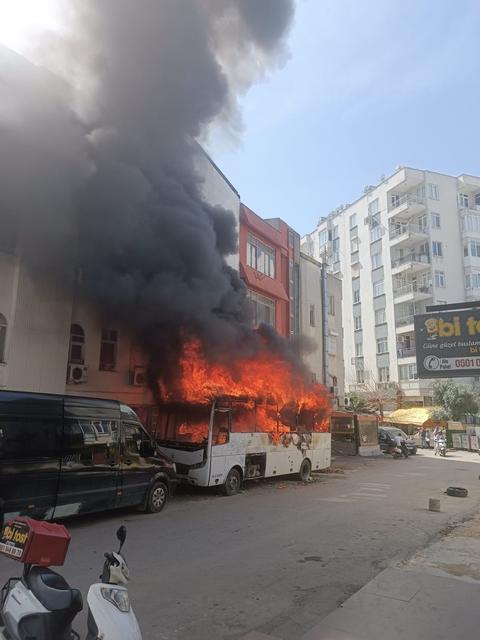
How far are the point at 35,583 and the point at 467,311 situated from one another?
357 inches

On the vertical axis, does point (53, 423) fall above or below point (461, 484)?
above

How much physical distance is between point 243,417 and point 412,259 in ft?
117

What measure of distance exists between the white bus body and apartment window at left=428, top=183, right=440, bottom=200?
Result: 35857 mm

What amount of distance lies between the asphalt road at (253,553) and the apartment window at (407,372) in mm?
29700

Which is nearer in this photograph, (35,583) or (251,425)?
(35,583)

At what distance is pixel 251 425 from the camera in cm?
1244

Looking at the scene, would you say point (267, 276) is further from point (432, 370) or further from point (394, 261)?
point (394, 261)

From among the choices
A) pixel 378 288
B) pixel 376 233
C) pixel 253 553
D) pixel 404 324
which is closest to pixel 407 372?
pixel 404 324

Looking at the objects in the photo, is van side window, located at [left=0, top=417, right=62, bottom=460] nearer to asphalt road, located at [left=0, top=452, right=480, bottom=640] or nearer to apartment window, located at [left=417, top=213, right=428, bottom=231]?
asphalt road, located at [left=0, top=452, right=480, bottom=640]

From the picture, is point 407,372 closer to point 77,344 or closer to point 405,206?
point 405,206

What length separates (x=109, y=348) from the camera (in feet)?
48.5

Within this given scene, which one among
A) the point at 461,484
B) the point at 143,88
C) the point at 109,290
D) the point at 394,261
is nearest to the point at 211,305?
the point at 109,290

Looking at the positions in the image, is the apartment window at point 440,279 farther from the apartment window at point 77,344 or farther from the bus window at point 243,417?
the apartment window at point 77,344

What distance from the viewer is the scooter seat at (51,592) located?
285 centimetres
